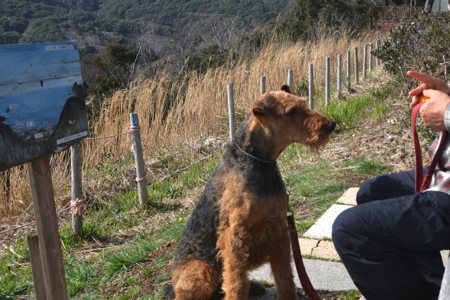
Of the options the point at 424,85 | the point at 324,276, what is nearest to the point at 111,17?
Result: the point at 324,276

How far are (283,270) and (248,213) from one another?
0.48 metres

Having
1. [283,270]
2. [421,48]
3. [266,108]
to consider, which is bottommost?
[283,270]

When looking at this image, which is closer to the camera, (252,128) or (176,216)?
(252,128)

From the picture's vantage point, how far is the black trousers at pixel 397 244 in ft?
7.33

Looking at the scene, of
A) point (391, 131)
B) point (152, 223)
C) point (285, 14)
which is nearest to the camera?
point (152, 223)

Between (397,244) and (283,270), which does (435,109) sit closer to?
(397,244)

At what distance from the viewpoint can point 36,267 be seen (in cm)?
284

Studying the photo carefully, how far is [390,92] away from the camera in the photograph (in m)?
9.34

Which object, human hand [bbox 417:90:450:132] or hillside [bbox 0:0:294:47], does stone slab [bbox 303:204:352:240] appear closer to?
human hand [bbox 417:90:450:132]

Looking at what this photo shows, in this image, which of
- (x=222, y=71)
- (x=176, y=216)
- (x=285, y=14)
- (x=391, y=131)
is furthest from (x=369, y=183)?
(x=285, y=14)

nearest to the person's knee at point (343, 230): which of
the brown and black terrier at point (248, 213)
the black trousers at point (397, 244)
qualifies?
the black trousers at point (397, 244)

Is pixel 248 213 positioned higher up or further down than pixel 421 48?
further down

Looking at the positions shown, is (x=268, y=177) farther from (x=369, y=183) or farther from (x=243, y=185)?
(x=369, y=183)

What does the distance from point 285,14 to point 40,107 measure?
27.8m
